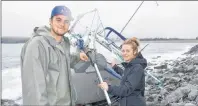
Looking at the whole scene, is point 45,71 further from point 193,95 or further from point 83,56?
point 193,95

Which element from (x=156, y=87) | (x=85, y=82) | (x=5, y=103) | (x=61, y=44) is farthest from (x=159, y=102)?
(x=61, y=44)

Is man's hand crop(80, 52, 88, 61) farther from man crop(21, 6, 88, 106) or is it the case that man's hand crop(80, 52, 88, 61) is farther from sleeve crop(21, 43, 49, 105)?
sleeve crop(21, 43, 49, 105)

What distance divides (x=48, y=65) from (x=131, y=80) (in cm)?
146

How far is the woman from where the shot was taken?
4.27m

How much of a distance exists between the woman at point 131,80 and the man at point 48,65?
108cm

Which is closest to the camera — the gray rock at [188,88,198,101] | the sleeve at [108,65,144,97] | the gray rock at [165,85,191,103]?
the sleeve at [108,65,144,97]

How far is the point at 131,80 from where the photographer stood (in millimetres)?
4266

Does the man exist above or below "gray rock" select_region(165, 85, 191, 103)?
above

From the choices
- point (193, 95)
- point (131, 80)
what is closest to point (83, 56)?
point (131, 80)

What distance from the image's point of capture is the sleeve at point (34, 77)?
9.64 feet

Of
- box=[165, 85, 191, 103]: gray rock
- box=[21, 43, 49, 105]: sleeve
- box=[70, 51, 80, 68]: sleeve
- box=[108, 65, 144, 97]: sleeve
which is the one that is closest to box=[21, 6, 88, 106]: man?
box=[21, 43, 49, 105]: sleeve

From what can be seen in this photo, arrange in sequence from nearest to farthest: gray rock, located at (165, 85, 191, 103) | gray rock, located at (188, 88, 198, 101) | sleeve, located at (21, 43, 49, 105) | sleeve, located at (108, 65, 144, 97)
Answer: sleeve, located at (21, 43, 49, 105) < sleeve, located at (108, 65, 144, 97) < gray rock, located at (188, 88, 198, 101) < gray rock, located at (165, 85, 191, 103)

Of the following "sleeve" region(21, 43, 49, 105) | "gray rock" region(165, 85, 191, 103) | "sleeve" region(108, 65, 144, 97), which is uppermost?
"sleeve" region(21, 43, 49, 105)

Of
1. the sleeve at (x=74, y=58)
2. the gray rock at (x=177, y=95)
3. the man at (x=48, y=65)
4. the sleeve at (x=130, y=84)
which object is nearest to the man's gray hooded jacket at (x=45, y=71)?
the man at (x=48, y=65)
